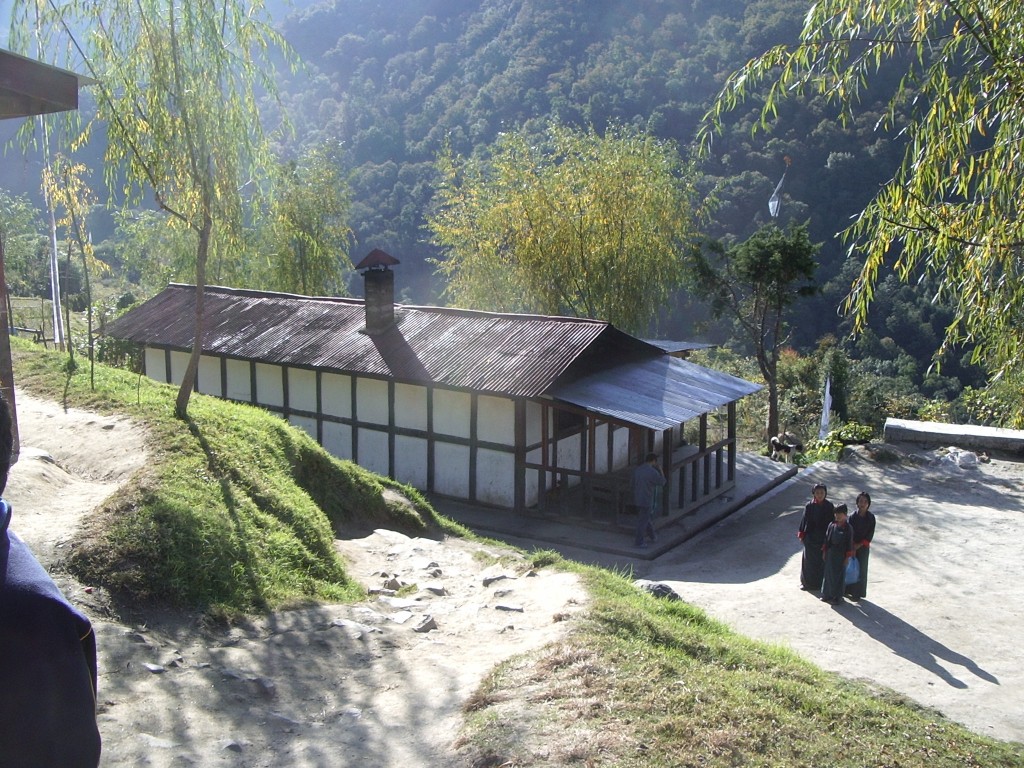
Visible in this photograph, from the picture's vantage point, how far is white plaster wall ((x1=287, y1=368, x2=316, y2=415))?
16.1 m

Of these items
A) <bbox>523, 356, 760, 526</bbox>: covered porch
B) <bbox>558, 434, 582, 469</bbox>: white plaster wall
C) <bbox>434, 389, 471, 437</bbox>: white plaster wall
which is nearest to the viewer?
<bbox>523, 356, 760, 526</bbox>: covered porch

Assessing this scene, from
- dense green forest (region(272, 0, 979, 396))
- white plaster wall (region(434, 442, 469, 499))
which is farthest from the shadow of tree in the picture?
dense green forest (region(272, 0, 979, 396))

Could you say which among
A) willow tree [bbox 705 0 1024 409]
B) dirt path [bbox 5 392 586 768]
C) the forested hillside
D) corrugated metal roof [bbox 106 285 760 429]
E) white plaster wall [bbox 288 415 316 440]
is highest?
the forested hillside

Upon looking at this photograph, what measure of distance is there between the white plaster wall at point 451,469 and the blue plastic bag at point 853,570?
6.49m

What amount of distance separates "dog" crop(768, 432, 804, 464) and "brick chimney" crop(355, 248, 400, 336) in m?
9.40

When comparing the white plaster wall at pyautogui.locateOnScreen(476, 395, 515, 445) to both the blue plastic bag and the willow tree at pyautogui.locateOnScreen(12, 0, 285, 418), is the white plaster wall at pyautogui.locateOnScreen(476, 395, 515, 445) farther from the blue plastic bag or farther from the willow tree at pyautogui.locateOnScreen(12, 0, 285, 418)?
the blue plastic bag

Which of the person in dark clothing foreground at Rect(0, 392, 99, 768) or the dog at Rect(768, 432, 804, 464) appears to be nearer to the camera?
the person in dark clothing foreground at Rect(0, 392, 99, 768)

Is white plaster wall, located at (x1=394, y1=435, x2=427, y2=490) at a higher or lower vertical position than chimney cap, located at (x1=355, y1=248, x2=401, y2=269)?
lower

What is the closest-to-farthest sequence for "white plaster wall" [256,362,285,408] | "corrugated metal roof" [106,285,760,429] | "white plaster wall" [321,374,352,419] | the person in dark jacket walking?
the person in dark jacket walking → "corrugated metal roof" [106,285,760,429] → "white plaster wall" [321,374,352,419] → "white plaster wall" [256,362,285,408]

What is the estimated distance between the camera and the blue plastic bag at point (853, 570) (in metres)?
9.78

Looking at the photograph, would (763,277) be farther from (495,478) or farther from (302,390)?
(302,390)

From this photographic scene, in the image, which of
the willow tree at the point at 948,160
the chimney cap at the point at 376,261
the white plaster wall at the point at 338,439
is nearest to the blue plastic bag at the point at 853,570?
the willow tree at the point at 948,160

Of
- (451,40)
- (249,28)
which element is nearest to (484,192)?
(249,28)

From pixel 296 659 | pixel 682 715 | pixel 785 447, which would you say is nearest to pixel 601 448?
pixel 785 447
